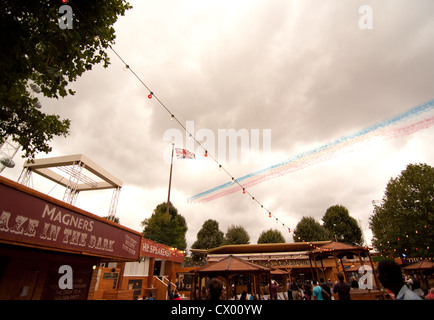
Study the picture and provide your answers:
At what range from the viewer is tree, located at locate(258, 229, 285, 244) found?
40278 mm

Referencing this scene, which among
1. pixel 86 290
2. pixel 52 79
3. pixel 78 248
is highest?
pixel 52 79

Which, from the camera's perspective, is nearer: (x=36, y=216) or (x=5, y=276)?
(x=36, y=216)

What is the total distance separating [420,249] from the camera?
20875 mm

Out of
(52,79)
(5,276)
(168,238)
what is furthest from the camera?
(168,238)

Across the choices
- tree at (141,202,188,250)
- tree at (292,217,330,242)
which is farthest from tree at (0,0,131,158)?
tree at (292,217,330,242)

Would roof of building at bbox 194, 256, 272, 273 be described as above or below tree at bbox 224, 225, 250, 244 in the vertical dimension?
below

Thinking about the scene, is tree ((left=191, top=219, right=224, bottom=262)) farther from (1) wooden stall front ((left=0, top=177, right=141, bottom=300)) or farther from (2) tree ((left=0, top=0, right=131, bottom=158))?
(2) tree ((left=0, top=0, right=131, bottom=158))

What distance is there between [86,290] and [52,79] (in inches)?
328

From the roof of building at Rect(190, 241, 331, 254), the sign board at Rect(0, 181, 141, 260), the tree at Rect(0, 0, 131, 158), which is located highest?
the tree at Rect(0, 0, 131, 158)

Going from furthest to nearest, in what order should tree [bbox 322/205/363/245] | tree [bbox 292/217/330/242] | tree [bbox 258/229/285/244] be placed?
1. tree [bbox 258/229/285/244]
2. tree [bbox 322/205/363/245]
3. tree [bbox 292/217/330/242]

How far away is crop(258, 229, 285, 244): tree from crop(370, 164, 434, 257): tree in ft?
57.5
